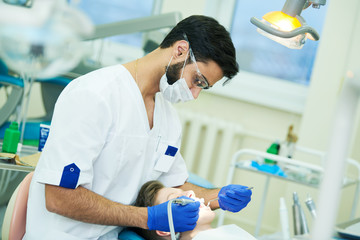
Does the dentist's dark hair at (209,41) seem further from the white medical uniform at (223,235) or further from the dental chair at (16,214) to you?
the dental chair at (16,214)

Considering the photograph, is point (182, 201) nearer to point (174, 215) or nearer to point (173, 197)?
point (174, 215)

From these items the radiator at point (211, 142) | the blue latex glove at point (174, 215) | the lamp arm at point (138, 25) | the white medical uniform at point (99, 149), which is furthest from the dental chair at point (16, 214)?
the radiator at point (211, 142)

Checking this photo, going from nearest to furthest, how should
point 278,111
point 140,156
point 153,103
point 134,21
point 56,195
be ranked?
point 56,195, point 140,156, point 153,103, point 134,21, point 278,111

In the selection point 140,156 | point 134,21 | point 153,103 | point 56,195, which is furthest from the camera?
point 134,21

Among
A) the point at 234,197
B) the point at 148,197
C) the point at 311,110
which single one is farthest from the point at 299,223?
the point at 311,110

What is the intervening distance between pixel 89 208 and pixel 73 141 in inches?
8.0

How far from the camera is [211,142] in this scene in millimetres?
3430

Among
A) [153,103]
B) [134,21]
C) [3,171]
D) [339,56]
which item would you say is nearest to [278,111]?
[339,56]

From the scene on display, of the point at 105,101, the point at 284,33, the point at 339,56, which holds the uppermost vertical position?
the point at 339,56

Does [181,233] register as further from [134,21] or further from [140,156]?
[134,21]

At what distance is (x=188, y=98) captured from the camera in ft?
5.13

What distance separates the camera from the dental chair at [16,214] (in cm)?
128

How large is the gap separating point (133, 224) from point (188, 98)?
0.46m

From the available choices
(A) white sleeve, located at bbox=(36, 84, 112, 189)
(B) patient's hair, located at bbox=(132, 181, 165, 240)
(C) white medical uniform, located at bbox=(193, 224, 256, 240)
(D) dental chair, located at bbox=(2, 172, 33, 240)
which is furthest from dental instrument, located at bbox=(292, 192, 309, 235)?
(D) dental chair, located at bbox=(2, 172, 33, 240)
